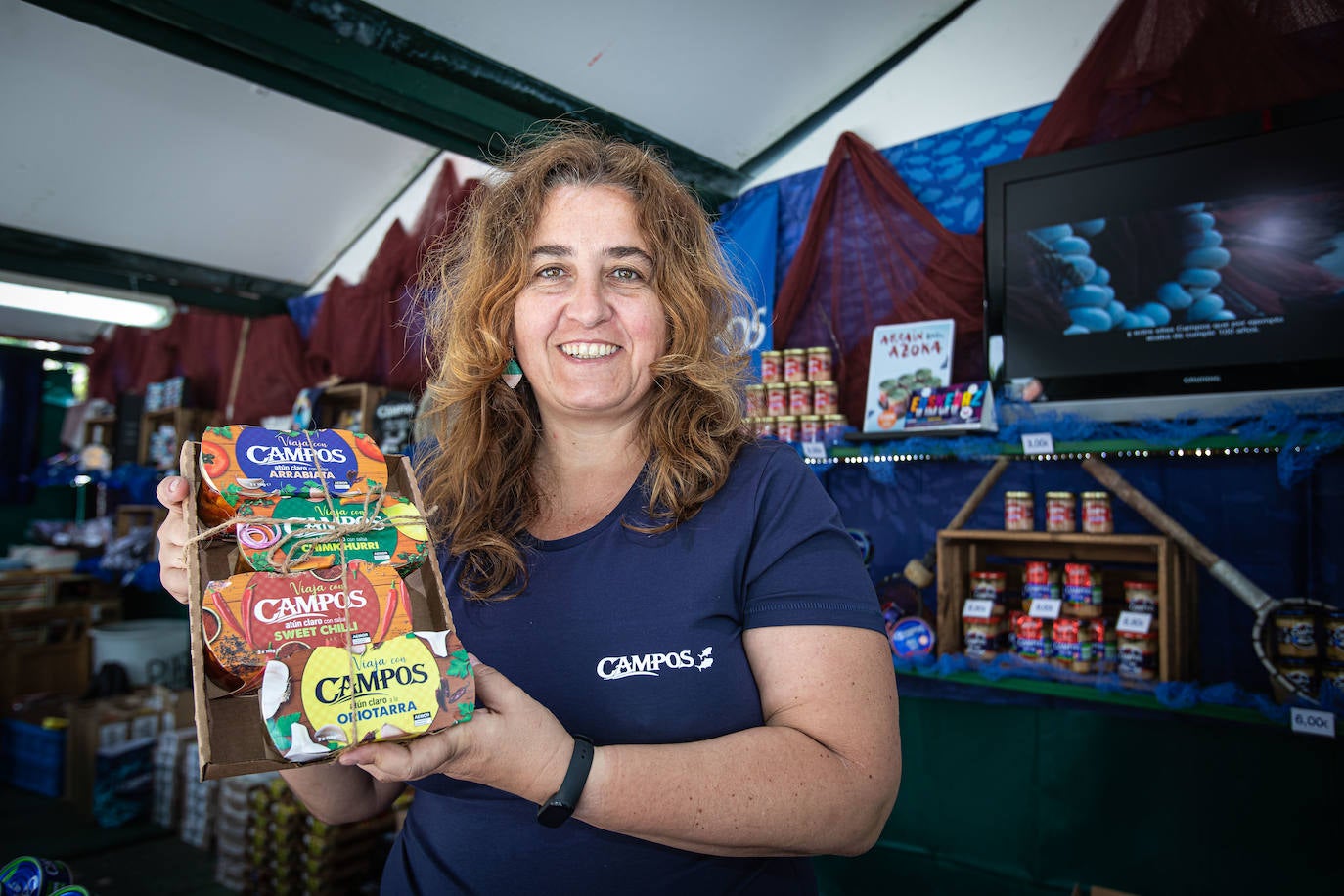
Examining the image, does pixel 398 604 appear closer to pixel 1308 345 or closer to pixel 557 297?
pixel 557 297

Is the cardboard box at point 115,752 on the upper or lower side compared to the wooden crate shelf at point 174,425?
lower

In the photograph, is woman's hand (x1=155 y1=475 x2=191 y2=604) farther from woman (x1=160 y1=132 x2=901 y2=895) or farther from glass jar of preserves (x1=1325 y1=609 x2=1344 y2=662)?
glass jar of preserves (x1=1325 y1=609 x2=1344 y2=662)

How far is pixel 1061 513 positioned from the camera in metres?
2.66

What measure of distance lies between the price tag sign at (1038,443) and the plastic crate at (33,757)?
5264 mm

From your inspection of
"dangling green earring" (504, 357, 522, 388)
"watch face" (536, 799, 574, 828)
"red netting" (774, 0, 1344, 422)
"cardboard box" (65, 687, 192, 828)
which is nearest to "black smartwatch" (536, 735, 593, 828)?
"watch face" (536, 799, 574, 828)

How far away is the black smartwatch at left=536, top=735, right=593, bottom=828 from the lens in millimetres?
802

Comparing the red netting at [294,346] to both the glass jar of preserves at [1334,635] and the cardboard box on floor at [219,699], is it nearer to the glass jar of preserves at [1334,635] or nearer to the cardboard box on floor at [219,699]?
the cardboard box on floor at [219,699]

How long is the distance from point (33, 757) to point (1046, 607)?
553 cm

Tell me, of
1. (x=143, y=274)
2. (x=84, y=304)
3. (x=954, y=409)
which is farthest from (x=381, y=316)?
(x=954, y=409)

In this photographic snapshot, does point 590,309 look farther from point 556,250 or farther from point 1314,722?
point 1314,722

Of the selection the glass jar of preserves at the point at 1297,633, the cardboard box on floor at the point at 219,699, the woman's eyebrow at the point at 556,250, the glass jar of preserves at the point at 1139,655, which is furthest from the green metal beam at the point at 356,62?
the glass jar of preserves at the point at 1297,633

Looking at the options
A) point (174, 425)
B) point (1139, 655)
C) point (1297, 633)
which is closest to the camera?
point (1297, 633)

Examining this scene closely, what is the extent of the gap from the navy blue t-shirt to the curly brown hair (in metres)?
0.06

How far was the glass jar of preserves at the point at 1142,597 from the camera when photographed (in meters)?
2.53
